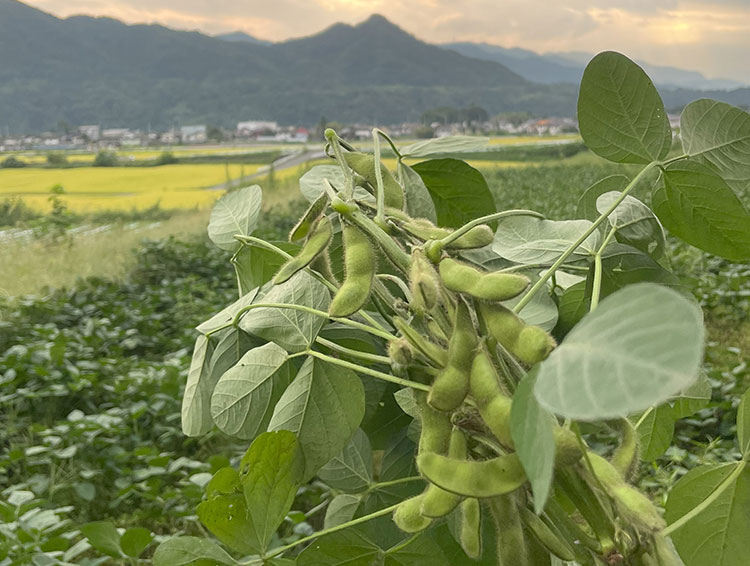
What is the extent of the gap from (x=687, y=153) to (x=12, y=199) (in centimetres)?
566

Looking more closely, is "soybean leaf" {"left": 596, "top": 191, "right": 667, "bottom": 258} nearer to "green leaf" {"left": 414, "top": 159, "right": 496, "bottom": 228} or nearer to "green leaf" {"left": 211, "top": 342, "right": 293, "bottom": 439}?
"green leaf" {"left": 414, "top": 159, "right": 496, "bottom": 228}

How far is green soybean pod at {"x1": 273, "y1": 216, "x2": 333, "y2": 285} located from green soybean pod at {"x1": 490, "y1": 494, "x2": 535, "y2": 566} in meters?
0.11

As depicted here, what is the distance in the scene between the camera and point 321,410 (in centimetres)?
31

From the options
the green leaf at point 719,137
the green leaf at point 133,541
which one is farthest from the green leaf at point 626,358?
the green leaf at point 133,541

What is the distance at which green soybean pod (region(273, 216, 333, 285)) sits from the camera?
0.78 ft

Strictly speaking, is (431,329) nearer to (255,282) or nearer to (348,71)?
(255,282)

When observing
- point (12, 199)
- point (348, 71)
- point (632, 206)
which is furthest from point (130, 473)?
point (348, 71)

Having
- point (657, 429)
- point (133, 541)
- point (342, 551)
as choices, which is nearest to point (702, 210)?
point (657, 429)

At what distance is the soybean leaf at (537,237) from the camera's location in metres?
0.30

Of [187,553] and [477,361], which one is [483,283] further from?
[187,553]

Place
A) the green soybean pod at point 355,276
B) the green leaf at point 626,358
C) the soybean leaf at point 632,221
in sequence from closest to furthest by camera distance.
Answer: the green leaf at point 626,358 < the green soybean pod at point 355,276 < the soybean leaf at point 632,221

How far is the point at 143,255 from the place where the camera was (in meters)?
3.08

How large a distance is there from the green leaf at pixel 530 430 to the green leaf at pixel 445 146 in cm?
24

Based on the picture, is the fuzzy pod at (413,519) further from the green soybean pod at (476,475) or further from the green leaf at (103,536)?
the green leaf at (103,536)
